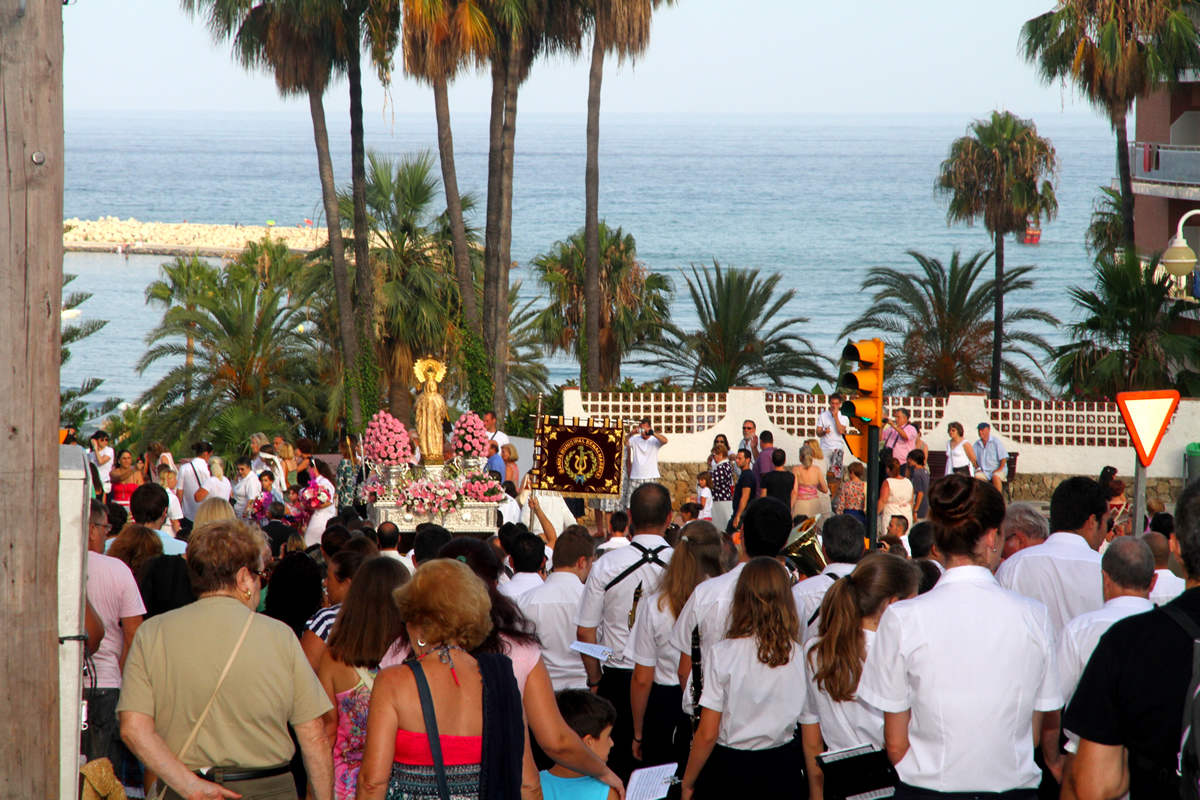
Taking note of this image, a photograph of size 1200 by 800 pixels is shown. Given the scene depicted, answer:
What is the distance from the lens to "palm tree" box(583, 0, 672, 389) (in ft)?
87.0

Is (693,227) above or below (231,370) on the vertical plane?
above

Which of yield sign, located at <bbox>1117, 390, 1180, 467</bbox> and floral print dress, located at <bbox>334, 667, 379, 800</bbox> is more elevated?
yield sign, located at <bbox>1117, 390, 1180, 467</bbox>

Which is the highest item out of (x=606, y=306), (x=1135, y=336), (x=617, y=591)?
(x=606, y=306)

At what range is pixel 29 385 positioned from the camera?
3.74 m

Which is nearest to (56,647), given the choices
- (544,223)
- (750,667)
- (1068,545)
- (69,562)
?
(69,562)

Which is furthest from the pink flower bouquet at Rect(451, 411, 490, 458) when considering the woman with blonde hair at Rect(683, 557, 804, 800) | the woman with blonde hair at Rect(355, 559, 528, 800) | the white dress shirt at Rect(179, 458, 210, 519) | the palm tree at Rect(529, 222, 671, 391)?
the palm tree at Rect(529, 222, 671, 391)

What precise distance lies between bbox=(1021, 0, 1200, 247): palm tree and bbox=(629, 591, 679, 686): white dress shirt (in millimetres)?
21827

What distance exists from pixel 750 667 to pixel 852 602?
0.50m

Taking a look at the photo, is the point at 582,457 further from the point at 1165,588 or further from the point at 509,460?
the point at 1165,588

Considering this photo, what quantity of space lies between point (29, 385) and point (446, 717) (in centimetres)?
160

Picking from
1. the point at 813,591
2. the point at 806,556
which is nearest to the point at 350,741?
the point at 813,591

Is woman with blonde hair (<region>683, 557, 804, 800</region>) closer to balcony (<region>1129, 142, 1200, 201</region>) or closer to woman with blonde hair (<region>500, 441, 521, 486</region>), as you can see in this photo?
woman with blonde hair (<region>500, 441, 521, 486</region>)

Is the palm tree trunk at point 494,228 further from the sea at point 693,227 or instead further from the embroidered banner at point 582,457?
the sea at point 693,227

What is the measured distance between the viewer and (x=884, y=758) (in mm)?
4957
